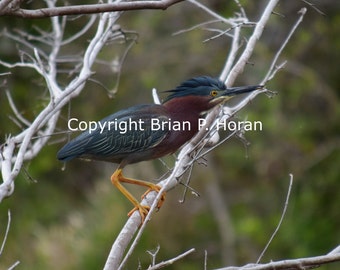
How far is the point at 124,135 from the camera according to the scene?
5543mm

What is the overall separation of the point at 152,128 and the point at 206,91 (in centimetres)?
39

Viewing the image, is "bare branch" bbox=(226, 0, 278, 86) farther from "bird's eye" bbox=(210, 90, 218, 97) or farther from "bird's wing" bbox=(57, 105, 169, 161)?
"bird's wing" bbox=(57, 105, 169, 161)

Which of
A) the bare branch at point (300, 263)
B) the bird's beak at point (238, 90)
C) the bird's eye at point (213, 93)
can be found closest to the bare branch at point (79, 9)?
the bare branch at point (300, 263)

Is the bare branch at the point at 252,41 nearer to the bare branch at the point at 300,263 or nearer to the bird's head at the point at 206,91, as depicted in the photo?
the bird's head at the point at 206,91

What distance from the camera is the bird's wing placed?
5.42 meters

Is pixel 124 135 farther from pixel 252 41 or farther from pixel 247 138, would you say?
pixel 247 138

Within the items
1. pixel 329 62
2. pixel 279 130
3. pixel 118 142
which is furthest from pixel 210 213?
pixel 118 142

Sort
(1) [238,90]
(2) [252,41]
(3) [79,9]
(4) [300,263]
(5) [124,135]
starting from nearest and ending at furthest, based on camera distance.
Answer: (4) [300,263] → (3) [79,9] → (2) [252,41] → (1) [238,90] → (5) [124,135]

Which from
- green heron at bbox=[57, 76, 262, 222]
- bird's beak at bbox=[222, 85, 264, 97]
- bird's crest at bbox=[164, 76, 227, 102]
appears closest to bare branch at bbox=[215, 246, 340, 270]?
bird's beak at bbox=[222, 85, 264, 97]

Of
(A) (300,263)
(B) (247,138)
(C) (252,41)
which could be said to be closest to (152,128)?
(C) (252,41)

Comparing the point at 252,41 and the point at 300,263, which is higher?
the point at 252,41

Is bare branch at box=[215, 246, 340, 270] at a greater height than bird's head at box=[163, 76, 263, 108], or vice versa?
bare branch at box=[215, 246, 340, 270]

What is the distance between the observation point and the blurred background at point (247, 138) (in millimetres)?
10102

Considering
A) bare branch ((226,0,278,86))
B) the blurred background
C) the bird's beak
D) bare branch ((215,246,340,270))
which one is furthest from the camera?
the blurred background
